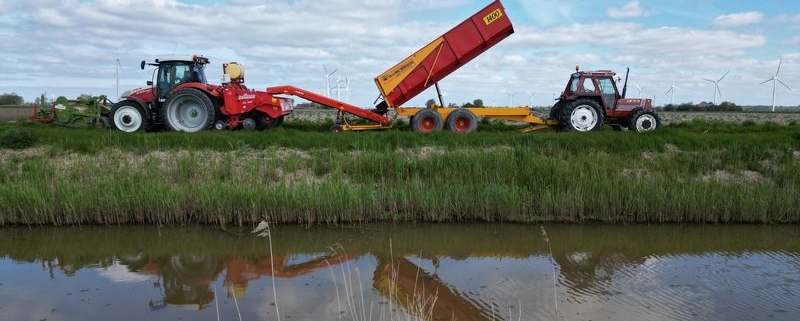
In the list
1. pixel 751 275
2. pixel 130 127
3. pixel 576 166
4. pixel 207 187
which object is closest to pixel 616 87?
pixel 576 166

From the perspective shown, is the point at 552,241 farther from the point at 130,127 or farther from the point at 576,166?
the point at 130,127

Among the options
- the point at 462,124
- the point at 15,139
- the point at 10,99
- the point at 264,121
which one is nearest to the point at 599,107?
the point at 462,124

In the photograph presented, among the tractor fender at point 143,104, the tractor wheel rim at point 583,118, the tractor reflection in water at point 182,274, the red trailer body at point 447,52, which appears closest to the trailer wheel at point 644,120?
the tractor wheel rim at point 583,118

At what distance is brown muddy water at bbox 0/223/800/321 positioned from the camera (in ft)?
19.7

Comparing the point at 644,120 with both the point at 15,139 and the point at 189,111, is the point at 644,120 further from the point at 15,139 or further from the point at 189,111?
the point at 15,139

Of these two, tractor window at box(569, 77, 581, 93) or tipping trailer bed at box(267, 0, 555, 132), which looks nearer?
tipping trailer bed at box(267, 0, 555, 132)

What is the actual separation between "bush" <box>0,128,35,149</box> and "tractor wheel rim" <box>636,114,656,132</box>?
14.5 meters

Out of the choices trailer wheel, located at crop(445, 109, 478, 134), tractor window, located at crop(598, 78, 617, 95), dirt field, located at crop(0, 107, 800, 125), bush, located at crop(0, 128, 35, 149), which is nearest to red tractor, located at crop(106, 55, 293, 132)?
bush, located at crop(0, 128, 35, 149)

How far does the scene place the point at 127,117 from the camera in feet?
51.9

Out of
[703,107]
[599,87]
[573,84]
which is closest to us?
[599,87]

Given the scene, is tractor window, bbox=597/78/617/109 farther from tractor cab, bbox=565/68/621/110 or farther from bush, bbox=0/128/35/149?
bush, bbox=0/128/35/149

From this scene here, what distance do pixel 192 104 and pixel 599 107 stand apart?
10616 mm

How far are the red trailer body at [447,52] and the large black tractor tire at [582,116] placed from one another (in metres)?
2.63

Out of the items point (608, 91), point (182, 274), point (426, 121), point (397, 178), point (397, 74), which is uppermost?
point (397, 74)
